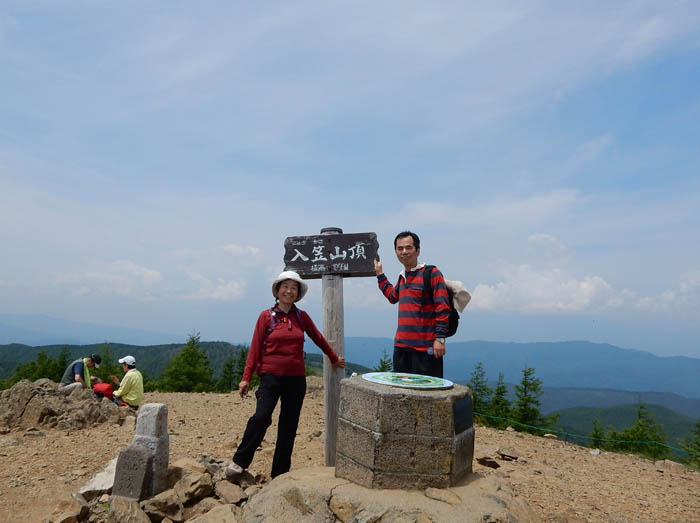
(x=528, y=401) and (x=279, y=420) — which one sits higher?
(x=279, y=420)

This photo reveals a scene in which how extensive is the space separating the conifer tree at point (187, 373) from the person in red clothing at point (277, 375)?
27336mm

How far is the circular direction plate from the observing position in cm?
427

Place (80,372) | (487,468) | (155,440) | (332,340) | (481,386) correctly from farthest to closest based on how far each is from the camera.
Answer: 1. (481,386)
2. (80,372)
3. (487,468)
4. (332,340)
5. (155,440)

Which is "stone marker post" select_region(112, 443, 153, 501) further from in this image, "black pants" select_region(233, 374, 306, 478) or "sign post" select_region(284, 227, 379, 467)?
"sign post" select_region(284, 227, 379, 467)

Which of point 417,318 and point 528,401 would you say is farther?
point 528,401

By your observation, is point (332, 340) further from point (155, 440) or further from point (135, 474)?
point (135, 474)

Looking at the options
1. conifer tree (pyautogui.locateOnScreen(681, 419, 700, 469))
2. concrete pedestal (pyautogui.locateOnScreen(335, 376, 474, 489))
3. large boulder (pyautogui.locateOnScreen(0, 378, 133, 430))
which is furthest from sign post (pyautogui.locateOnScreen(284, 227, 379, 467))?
conifer tree (pyautogui.locateOnScreen(681, 419, 700, 469))

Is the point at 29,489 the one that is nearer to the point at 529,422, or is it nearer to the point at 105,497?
the point at 105,497

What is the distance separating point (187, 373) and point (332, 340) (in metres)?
28.5

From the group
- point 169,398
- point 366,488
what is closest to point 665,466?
point 366,488

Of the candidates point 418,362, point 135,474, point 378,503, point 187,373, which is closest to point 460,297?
point 418,362

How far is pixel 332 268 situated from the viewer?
19.2 ft

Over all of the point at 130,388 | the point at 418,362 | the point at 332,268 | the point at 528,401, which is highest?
the point at 332,268

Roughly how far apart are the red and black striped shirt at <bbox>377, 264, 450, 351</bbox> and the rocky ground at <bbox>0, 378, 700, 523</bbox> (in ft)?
7.54
